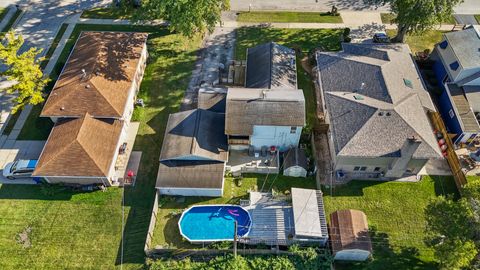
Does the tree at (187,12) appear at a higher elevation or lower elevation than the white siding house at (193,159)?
higher

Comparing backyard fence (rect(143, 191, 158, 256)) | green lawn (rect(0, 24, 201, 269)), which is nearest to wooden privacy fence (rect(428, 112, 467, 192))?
backyard fence (rect(143, 191, 158, 256))

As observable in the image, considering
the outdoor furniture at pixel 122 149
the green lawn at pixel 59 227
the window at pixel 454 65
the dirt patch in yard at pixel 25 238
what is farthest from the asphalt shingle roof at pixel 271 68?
the dirt patch in yard at pixel 25 238

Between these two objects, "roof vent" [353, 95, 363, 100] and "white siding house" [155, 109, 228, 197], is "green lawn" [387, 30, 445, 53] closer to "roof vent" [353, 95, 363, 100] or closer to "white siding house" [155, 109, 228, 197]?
"roof vent" [353, 95, 363, 100]

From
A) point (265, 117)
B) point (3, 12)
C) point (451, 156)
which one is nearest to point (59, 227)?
point (265, 117)

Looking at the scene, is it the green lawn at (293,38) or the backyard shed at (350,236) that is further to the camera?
the green lawn at (293,38)

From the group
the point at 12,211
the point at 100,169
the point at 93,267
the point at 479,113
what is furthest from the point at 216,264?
the point at 479,113

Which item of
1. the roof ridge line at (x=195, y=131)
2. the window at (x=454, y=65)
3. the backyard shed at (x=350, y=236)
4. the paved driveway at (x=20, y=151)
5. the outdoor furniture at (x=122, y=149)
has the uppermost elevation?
the window at (x=454, y=65)

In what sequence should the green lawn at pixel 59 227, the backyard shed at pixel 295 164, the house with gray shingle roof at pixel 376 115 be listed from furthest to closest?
the backyard shed at pixel 295 164
the house with gray shingle roof at pixel 376 115
the green lawn at pixel 59 227

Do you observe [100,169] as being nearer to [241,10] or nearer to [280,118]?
[280,118]

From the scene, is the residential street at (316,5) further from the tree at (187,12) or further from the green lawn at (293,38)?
the tree at (187,12)
